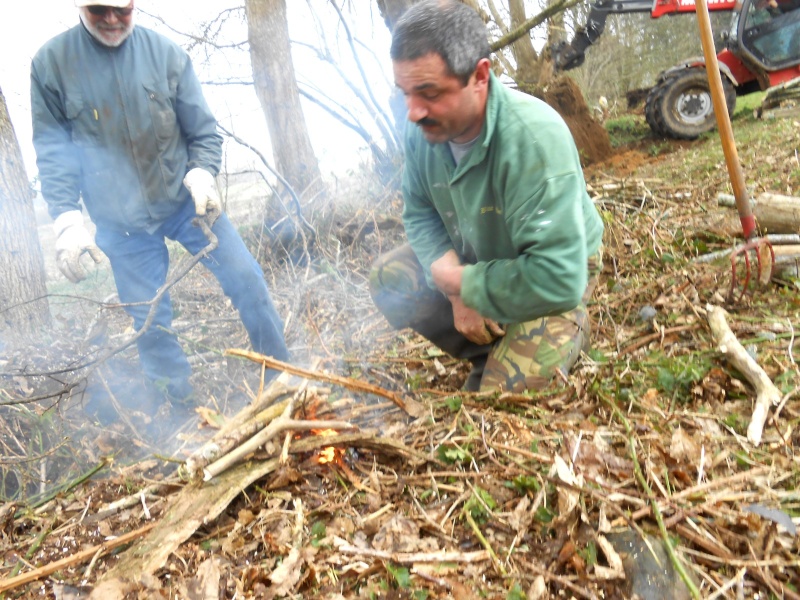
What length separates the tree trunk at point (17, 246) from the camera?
4125 millimetres

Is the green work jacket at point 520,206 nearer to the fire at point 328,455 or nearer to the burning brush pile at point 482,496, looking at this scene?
the burning brush pile at point 482,496

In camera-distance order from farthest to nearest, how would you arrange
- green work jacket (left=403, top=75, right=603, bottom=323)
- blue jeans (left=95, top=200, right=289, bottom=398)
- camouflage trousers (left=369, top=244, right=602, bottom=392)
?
blue jeans (left=95, top=200, right=289, bottom=398) → camouflage trousers (left=369, top=244, right=602, bottom=392) → green work jacket (left=403, top=75, right=603, bottom=323)

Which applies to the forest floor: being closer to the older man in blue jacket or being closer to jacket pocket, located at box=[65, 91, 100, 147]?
the older man in blue jacket

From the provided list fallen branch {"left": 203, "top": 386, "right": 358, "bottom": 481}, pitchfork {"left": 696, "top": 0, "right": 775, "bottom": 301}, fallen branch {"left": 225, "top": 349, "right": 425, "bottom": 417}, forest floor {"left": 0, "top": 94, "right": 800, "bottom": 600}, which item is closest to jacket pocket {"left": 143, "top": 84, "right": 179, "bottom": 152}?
forest floor {"left": 0, "top": 94, "right": 800, "bottom": 600}

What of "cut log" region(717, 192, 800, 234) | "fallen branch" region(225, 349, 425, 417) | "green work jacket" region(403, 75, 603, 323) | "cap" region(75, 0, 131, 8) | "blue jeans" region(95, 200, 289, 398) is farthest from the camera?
"cut log" region(717, 192, 800, 234)

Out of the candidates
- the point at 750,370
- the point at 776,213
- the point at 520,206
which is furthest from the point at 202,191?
the point at 776,213

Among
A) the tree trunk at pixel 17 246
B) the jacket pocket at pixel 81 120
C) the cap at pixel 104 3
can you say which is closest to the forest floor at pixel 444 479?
the tree trunk at pixel 17 246

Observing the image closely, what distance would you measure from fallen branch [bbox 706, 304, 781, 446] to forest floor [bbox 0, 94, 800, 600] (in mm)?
47

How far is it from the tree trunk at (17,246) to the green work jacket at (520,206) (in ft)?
11.0

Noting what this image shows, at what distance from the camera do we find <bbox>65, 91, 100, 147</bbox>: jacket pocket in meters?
3.29

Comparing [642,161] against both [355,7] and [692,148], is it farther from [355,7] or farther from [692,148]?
[355,7]

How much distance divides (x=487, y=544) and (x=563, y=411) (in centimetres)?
94

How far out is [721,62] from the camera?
880 cm

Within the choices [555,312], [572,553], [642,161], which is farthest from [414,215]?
[642,161]
